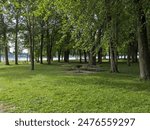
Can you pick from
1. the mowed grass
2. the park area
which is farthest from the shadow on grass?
the mowed grass

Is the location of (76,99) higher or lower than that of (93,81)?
lower

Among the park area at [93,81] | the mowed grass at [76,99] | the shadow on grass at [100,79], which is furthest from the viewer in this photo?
the shadow on grass at [100,79]

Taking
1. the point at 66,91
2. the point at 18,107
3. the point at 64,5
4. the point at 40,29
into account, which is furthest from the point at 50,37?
the point at 18,107

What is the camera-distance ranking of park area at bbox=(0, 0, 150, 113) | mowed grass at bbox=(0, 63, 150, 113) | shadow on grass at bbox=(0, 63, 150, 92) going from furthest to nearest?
shadow on grass at bbox=(0, 63, 150, 92) < park area at bbox=(0, 0, 150, 113) < mowed grass at bbox=(0, 63, 150, 113)

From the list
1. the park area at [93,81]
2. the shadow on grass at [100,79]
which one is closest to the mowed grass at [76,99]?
the park area at [93,81]

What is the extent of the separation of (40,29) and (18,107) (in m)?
39.0

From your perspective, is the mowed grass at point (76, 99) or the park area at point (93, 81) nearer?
the mowed grass at point (76, 99)

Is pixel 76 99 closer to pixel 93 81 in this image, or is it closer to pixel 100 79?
pixel 93 81

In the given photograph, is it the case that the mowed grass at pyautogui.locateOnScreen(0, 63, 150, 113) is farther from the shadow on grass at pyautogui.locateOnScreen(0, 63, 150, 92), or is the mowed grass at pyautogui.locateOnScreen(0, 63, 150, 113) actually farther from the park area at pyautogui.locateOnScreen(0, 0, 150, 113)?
the shadow on grass at pyautogui.locateOnScreen(0, 63, 150, 92)

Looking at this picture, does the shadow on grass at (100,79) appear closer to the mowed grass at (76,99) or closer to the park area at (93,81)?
the park area at (93,81)

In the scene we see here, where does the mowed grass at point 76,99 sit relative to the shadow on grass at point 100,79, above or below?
below

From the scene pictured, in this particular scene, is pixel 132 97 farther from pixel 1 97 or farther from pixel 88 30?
pixel 88 30

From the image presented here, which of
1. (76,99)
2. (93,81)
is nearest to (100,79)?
(93,81)

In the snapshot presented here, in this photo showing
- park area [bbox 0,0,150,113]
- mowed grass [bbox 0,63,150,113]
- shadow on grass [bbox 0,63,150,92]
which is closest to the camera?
mowed grass [bbox 0,63,150,113]
